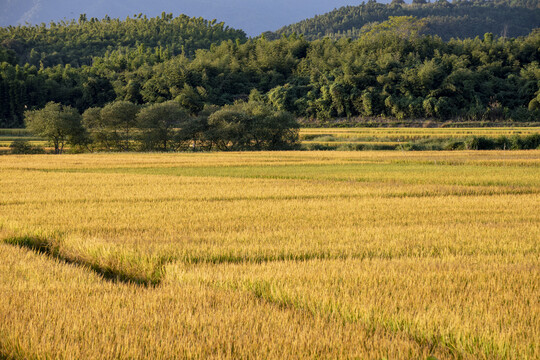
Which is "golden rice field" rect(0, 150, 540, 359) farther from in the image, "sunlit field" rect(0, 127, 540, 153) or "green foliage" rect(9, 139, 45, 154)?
"green foliage" rect(9, 139, 45, 154)

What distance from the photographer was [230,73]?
327ft

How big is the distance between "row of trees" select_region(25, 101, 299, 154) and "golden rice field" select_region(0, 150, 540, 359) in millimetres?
38973

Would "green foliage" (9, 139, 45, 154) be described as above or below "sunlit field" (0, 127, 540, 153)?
above

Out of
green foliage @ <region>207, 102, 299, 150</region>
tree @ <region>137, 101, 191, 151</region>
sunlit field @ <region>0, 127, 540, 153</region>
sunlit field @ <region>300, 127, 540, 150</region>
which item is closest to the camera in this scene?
sunlit field @ <region>300, 127, 540, 150</region>

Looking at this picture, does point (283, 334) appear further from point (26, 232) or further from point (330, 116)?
point (330, 116)

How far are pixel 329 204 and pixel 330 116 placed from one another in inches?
2762

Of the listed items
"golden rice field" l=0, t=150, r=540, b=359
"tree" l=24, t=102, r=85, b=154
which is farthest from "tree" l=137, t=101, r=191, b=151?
"golden rice field" l=0, t=150, r=540, b=359

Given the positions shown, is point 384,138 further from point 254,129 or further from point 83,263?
point 83,263

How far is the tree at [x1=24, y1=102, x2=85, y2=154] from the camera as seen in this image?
52969mm

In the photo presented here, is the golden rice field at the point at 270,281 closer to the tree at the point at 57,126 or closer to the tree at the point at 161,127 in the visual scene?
the tree at the point at 161,127

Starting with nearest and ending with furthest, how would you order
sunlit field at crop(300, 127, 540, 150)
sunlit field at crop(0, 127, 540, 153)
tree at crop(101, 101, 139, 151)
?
sunlit field at crop(300, 127, 540, 150), sunlit field at crop(0, 127, 540, 153), tree at crop(101, 101, 139, 151)

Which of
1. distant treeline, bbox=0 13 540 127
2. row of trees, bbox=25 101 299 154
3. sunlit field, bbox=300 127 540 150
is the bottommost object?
sunlit field, bbox=300 127 540 150

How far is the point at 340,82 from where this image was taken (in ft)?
Answer: 275

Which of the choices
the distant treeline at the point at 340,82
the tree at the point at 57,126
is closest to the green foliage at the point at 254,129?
the tree at the point at 57,126
